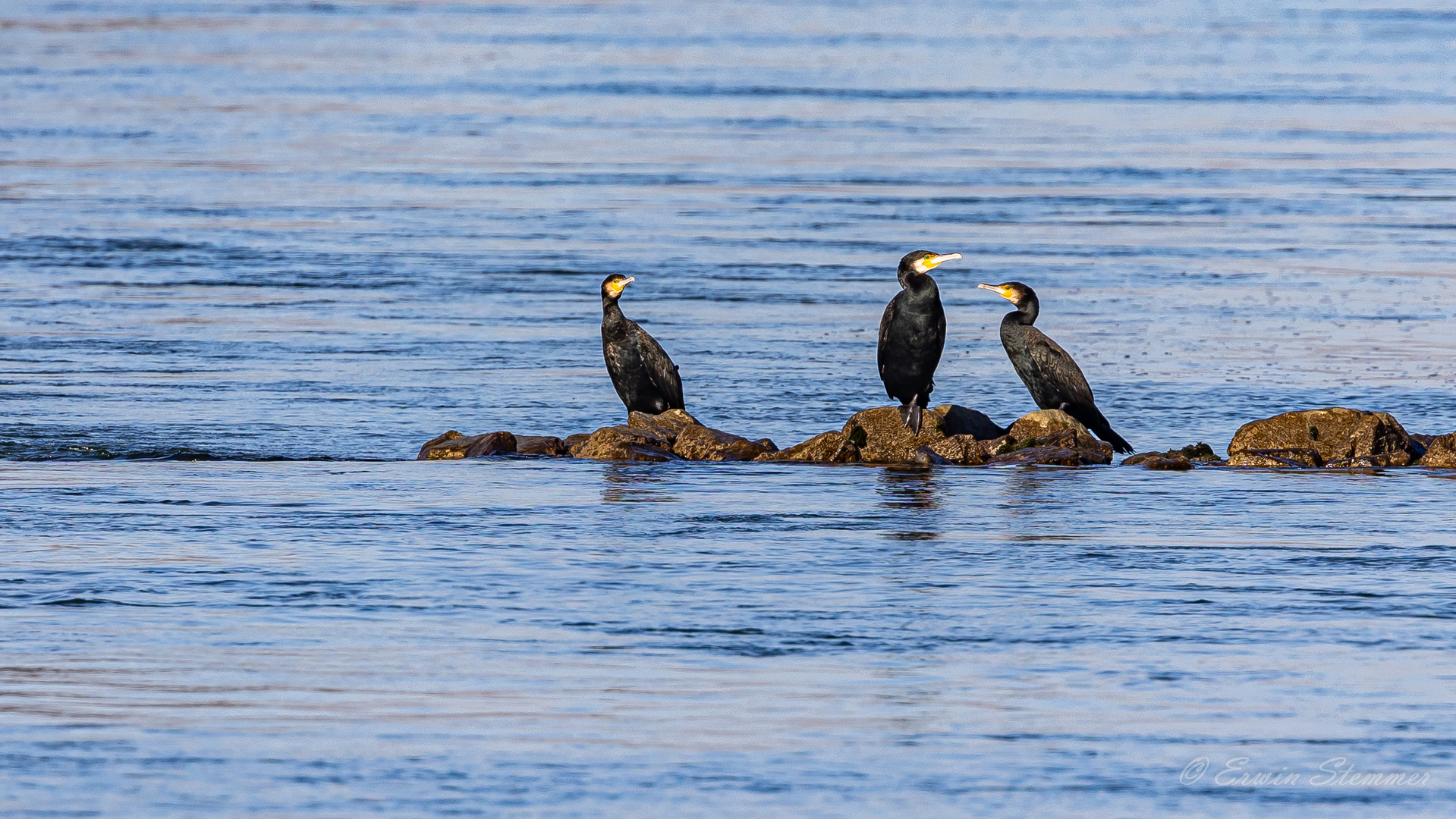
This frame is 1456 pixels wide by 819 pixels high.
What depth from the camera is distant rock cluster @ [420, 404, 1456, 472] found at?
13.2 meters

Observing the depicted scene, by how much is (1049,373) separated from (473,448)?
3117 mm

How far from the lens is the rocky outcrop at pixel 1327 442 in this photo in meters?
13.2

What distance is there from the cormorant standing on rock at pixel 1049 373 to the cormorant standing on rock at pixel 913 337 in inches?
13.7

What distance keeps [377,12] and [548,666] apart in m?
54.4

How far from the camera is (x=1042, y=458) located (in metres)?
13.5

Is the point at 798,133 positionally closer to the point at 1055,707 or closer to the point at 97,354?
the point at 97,354

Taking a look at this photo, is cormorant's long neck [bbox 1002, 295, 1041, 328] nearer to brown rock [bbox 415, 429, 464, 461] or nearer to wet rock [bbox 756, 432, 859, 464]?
wet rock [bbox 756, 432, 859, 464]

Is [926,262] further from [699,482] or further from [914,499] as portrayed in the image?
[914,499]

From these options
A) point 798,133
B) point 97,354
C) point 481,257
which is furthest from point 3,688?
point 798,133

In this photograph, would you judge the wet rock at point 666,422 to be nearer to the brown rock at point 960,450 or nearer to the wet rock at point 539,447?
the wet rock at point 539,447

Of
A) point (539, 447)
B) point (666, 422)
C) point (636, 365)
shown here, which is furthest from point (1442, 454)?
point (539, 447)

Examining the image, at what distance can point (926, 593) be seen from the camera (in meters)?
9.74

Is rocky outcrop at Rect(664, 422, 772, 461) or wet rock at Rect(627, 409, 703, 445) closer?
rocky outcrop at Rect(664, 422, 772, 461)

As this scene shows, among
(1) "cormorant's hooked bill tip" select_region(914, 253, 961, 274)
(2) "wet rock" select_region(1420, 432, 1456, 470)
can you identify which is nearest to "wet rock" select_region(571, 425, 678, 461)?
(1) "cormorant's hooked bill tip" select_region(914, 253, 961, 274)
